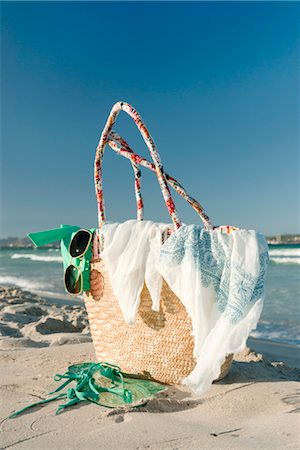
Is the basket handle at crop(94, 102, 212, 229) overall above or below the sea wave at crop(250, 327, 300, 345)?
above

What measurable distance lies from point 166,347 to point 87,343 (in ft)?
4.00

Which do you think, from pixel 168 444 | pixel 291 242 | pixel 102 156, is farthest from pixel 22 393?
pixel 291 242

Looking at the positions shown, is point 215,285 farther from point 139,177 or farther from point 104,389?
point 139,177

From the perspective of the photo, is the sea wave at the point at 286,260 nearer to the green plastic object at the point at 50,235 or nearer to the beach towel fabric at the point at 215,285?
the green plastic object at the point at 50,235

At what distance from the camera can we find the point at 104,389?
2.30 meters

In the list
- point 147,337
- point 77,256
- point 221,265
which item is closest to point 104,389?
point 147,337

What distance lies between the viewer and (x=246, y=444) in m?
1.62

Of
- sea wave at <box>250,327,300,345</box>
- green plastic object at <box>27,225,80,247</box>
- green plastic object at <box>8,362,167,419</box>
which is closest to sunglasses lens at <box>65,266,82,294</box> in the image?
green plastic object at <box>27,225,80,247</box>

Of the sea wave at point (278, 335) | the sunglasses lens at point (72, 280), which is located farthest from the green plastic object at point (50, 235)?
the sea wave at point (278, 335)

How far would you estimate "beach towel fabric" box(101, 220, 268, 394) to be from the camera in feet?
6.21

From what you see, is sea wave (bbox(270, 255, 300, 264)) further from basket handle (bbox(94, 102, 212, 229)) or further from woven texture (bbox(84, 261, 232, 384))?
woven texture (bbox(84, 261, 232, 384))

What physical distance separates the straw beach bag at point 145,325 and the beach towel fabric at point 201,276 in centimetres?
11

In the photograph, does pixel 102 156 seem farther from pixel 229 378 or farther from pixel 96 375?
pixel 229 378

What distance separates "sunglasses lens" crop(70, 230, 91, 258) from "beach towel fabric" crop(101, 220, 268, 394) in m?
0.25
